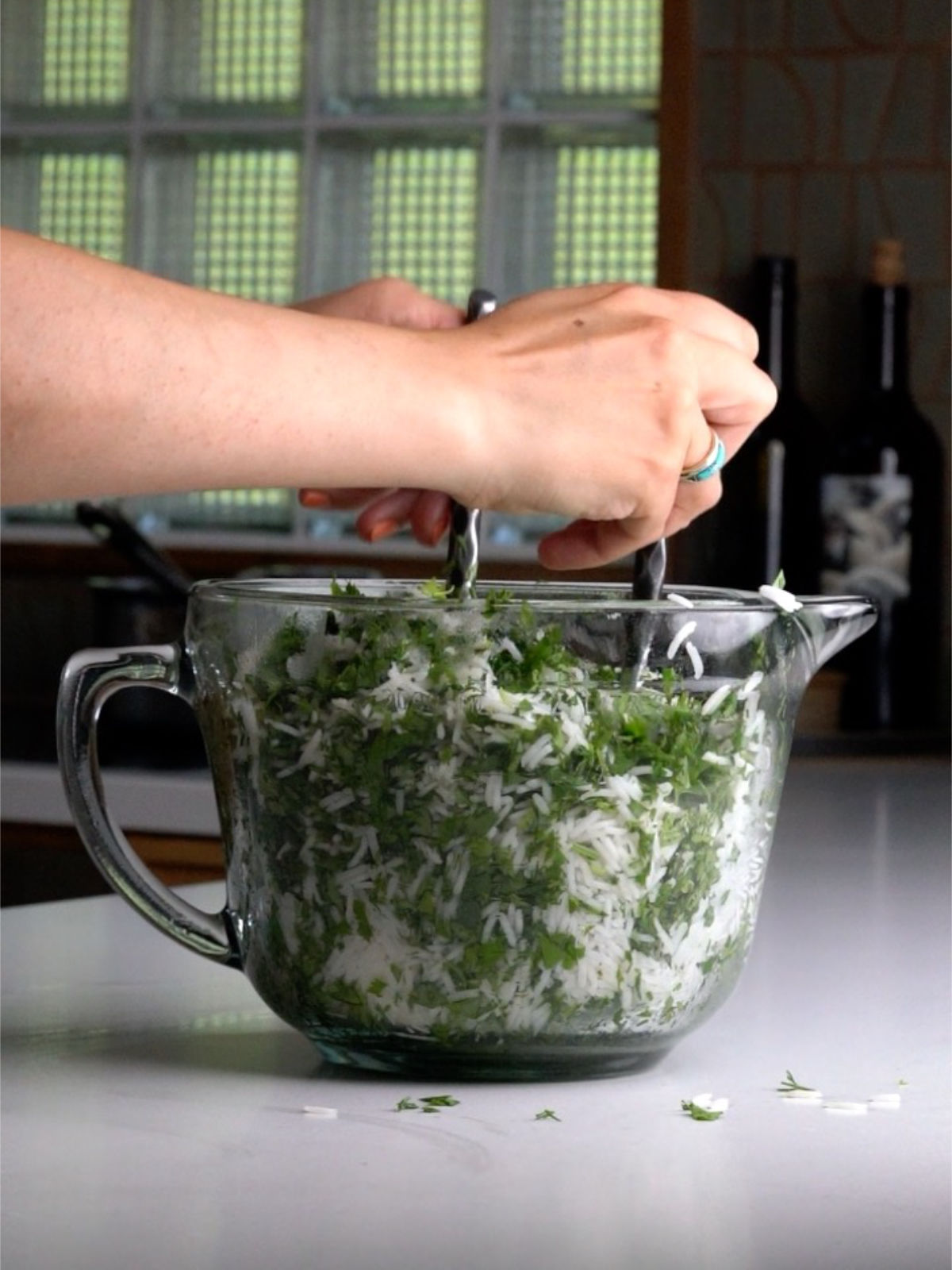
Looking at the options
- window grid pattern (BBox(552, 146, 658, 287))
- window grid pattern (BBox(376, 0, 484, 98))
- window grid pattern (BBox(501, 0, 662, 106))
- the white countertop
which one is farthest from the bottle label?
the white countertop

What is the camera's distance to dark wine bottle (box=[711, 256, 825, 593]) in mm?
2182

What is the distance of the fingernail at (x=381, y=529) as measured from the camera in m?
0.72

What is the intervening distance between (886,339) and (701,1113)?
173 centimetres

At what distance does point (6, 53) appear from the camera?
2.72 m

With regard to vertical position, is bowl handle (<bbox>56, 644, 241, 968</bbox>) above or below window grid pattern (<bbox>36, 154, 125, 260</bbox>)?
below

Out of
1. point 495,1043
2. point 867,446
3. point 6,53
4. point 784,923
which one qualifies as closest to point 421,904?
point 495,1043

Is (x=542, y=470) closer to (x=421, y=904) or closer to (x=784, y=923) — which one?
(x=421, y=904)

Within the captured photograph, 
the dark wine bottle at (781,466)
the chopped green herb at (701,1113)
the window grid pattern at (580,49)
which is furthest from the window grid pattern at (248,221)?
the chopped green herb at (701,1113)

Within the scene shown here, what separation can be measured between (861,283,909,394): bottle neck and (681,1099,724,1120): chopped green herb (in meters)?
1.71

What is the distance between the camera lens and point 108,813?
609 millimetres

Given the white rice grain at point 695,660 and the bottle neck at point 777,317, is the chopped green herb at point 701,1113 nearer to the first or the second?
the white rice grain at point 695,660

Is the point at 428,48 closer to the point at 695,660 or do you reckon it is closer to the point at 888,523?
the point at 888,523

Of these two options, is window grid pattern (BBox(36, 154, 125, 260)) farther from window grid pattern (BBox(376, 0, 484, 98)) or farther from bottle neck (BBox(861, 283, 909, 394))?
bottle neck (BBox(861, 283, 909, 394))

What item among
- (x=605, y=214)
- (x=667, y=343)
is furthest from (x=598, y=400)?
(x=605, y=214)
